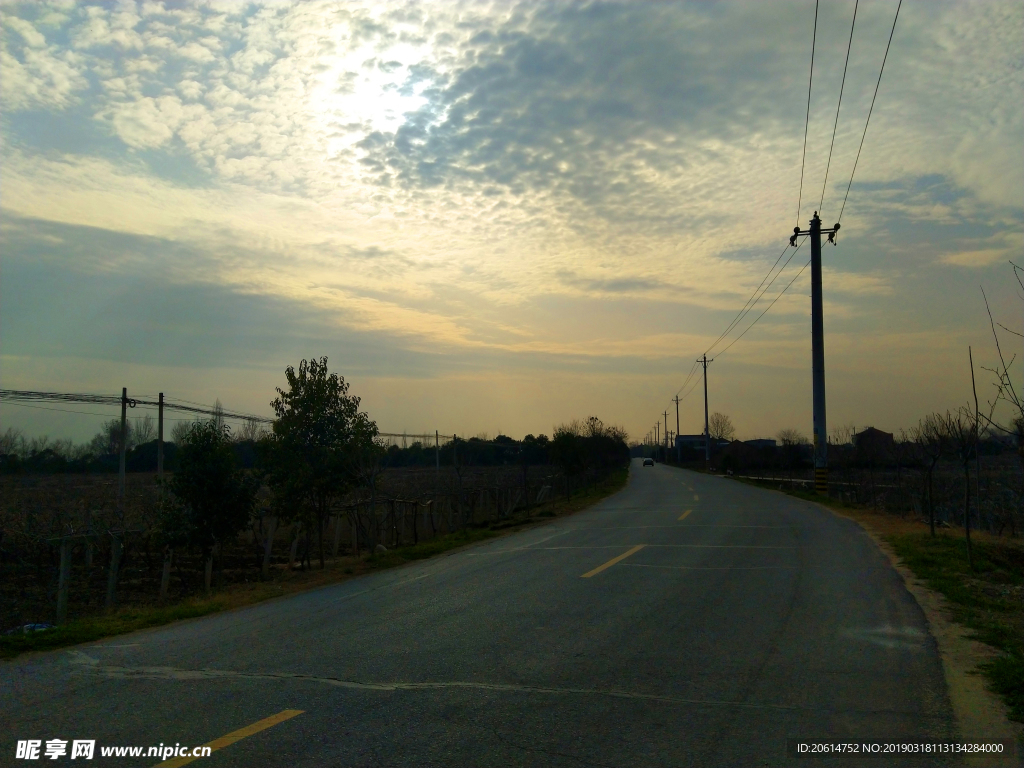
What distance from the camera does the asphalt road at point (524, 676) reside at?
492cm

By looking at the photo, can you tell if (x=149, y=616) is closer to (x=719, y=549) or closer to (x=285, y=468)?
(x=285, y=468)

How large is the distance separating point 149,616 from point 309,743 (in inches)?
277

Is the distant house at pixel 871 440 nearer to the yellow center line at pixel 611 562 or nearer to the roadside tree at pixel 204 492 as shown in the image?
the yellow center line at pixel 611 562

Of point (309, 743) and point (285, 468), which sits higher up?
point (285, 468)

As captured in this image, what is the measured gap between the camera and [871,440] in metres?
59.6

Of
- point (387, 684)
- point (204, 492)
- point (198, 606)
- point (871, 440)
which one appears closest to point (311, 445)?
point (204, 492)

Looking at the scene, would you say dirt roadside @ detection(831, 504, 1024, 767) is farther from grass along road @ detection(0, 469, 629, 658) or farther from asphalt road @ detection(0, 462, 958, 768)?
grass along road @ detection(0, 469, 629, 658)

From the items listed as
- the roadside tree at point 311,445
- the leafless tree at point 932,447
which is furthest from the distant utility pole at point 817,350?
the roadside tree at point 311,445

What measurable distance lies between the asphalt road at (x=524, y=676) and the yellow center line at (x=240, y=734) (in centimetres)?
6

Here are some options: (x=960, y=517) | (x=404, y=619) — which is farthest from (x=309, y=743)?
(x=960, y=517)

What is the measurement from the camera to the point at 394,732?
5.06 metres

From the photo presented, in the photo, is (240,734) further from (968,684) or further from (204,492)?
(204,492)

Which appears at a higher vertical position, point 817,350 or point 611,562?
point 817,350

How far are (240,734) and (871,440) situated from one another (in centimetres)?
6251
